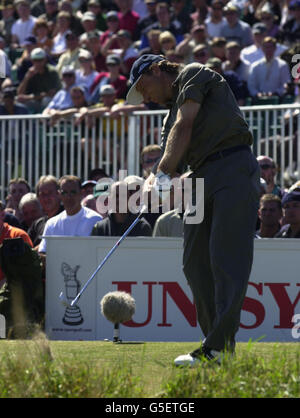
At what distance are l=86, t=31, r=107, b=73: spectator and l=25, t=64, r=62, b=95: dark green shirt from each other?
717mm

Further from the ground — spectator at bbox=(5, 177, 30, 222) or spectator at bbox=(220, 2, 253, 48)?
spectator at bbox=(220, 2, 253, 48)

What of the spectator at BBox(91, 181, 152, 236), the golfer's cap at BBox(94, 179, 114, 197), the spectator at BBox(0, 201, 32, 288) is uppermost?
the golfer's cap at BBox(94, 179, 114, 197)

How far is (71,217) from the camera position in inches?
423

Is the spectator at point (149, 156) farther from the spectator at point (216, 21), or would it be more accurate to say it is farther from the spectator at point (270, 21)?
the spectator at point (216, 21)

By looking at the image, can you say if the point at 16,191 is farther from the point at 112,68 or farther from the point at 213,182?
the point at 213,182

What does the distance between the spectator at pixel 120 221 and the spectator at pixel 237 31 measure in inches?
239

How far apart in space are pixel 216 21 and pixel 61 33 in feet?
11.5

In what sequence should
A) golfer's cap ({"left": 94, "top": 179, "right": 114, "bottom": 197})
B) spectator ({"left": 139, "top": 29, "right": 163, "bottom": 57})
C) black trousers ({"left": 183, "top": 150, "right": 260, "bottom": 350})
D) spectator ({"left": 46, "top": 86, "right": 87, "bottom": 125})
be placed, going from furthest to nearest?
spectator ({"left": 139, "top": 29, "right": 163, "bottom": 57}), spectator ({"left": 46, "top": 86, "right": 87, "bottom": 125}), golfer's cap ({"left": 94, "top": 179, "right": 114, "bottom": 197}), black trousers ({"left": 183, "top": 150, "right": 260, "bottom": 350})

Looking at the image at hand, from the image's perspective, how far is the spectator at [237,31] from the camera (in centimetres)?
1555

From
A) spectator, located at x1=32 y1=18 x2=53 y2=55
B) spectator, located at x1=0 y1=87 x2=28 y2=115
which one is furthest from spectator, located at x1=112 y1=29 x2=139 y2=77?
spectator, located at x1=32 y1=18 x2=53 y2=55

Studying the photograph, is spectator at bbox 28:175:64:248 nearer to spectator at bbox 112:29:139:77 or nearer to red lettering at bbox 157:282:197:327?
red lettering at bbox 157:282:197:327

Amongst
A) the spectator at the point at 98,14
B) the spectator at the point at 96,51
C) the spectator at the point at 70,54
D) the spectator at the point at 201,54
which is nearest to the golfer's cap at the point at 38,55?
the spectator at the point at 70,54

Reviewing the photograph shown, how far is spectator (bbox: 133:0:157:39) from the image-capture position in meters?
17.1

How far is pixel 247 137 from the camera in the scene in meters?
6.06
